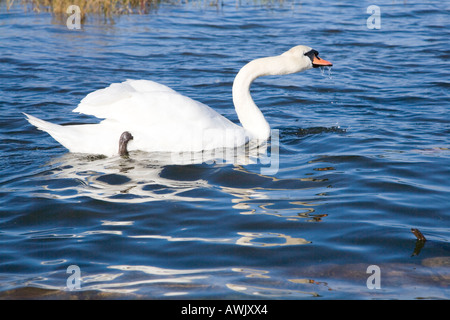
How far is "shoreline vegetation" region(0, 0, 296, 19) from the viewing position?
1552cm

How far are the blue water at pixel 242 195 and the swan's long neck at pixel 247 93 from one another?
1.06 feet

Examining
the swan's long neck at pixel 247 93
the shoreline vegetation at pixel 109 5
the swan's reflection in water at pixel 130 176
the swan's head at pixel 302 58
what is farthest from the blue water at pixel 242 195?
the shoreline vegetation at pixel 109 5

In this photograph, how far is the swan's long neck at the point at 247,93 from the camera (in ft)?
25.9

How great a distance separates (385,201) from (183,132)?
2184 millimetres

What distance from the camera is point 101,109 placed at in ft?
22.6

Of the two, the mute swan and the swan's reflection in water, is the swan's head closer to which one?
the swan's reflection in water

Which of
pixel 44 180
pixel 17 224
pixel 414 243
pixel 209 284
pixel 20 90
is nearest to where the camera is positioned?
pixel 209 284

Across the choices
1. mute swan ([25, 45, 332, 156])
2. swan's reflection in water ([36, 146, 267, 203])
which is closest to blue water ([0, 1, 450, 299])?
swan's reflection in water ([36, 146, 267, 203])

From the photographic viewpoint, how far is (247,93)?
800cm

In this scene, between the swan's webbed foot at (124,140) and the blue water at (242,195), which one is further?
the swan's webbed foot at (124,140)

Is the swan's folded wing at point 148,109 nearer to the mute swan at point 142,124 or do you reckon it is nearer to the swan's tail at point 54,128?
the mute swan at point 142,124
